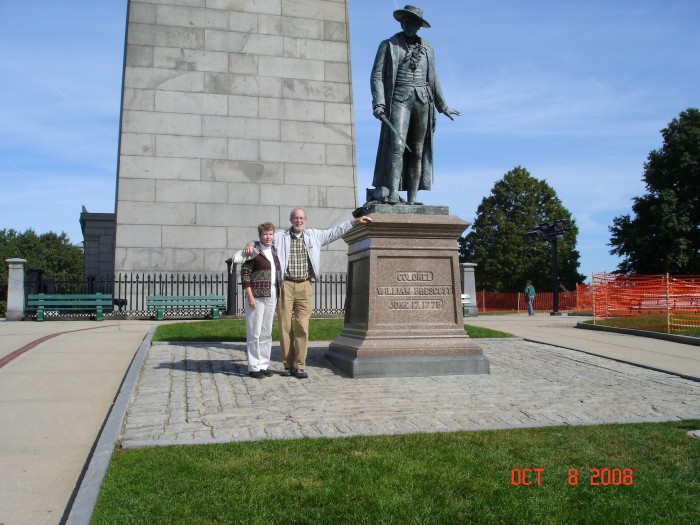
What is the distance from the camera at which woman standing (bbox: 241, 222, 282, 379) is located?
7.96m

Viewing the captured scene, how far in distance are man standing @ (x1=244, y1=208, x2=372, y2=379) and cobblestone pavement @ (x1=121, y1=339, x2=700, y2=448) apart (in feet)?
1.05

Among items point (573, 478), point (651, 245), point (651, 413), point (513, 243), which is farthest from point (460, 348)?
point (513, 243)

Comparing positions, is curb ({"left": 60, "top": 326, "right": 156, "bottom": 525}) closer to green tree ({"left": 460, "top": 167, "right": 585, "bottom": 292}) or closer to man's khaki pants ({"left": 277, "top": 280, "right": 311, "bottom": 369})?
man's khaki pants ({"left": 277, "top": 280, "right": 311, "bottom": 369})

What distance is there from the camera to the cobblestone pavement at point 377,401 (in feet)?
18.0

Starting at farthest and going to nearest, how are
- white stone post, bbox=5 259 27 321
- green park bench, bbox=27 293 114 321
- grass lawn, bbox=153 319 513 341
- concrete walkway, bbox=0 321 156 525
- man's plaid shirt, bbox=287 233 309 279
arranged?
white stone post, bbox=5 259 27 321, green park bench, bbox=27 293 114 321, grass lawn, bbox=153 319 513 341, man's plaid shirt, bbox=287 233 309 279, concrete walkway, bbox=0 321 156 525

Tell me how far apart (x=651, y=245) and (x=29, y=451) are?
141 ft

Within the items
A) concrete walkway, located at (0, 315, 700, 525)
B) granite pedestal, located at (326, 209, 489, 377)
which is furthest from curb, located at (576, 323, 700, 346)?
granite pedestal, located at (326, 209, 489, 377)

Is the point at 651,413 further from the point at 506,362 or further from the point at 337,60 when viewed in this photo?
the point at 337,60

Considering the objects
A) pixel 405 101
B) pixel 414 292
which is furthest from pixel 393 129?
pixel 414 292

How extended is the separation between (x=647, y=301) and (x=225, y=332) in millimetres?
12861

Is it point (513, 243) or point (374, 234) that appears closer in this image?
point (374, 234)

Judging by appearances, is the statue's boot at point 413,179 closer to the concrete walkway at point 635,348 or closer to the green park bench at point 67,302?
the concrete walkway at point 635,348

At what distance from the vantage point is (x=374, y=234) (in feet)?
28.0
